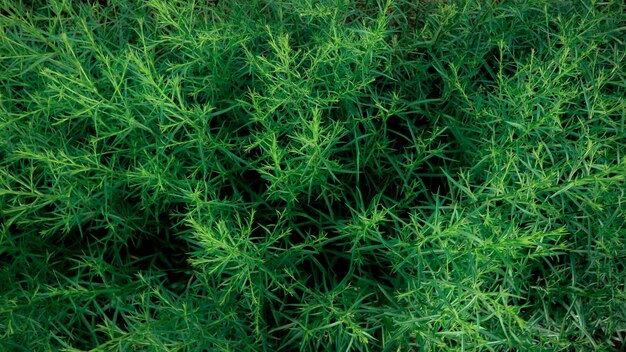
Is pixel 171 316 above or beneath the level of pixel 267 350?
above

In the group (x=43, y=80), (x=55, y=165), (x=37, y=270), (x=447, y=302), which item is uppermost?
(x=43, y=80)

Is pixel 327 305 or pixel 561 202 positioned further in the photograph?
pixel 561 202

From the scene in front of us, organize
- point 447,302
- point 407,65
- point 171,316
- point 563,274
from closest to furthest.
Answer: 1. point 447,302
2. point 171,316
3. point 563,274
4. point 407,65

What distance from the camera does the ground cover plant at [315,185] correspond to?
1.76 m

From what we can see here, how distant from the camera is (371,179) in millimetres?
2096

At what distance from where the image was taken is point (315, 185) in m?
2.03

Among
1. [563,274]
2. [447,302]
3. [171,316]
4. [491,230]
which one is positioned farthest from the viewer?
[563,274]

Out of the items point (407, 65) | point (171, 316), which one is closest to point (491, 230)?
point (407, 65)

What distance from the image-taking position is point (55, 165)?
1922 mm

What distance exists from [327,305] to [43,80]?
4.03 ft

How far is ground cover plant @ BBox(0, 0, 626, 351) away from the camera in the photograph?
5.78ft

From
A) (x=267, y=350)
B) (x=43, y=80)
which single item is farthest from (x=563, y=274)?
(x=43, y=80)

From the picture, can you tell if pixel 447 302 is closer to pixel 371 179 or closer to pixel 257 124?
pixel 371 179

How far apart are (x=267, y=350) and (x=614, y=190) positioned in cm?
131
